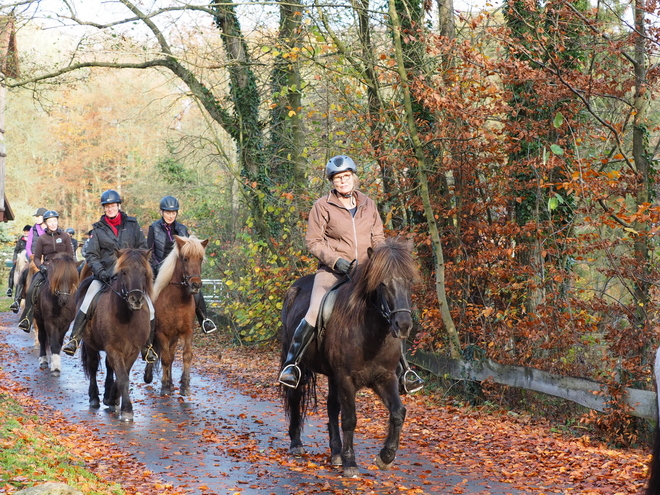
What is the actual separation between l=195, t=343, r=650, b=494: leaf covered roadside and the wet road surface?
180mm

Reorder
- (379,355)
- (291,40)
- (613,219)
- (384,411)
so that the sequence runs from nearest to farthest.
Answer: (379,355) → (613,219) → (384,411) → (291,40)

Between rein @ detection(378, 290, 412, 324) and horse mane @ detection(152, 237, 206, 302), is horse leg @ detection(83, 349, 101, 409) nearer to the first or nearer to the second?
horse mane @ detection(152, 237, 206, 302)

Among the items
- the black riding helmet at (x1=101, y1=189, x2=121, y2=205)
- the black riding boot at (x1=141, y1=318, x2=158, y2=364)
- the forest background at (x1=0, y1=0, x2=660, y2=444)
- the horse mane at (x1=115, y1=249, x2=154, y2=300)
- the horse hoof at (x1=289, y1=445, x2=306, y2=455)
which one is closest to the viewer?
the horse hoof at (x1=289, y1=445, x2=306, y2=455)

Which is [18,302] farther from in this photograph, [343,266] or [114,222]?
[343,266]

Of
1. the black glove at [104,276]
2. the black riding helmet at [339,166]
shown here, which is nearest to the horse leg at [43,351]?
the black glove at [104,276]

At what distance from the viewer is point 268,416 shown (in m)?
11.0

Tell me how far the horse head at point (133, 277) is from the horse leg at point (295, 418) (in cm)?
276

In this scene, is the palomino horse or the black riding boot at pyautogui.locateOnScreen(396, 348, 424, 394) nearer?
the black riding boot at pyautogui.locateOnScreen(396, 348, 424, 394)

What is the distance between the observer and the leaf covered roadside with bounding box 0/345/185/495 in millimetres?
6441

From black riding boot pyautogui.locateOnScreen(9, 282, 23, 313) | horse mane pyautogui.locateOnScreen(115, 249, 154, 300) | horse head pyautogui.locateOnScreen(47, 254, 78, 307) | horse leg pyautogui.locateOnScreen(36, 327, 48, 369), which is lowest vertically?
horse leg pyautogui.locateOnScreen(36, 327, 48, 369)

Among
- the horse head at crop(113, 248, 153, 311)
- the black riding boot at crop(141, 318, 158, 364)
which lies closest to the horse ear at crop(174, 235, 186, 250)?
the black riding boot at crop(141, 318, 158, 364)

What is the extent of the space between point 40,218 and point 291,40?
10478mm

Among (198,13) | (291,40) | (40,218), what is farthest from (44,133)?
(291,40)

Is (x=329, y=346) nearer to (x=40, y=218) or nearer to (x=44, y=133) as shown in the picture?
(x=40, y=218)
